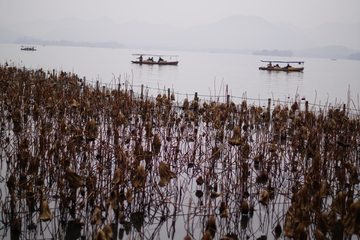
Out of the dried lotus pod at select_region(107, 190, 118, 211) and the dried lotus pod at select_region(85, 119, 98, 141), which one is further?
the dried lotus pod at select_region(85, 119, 98, 141)

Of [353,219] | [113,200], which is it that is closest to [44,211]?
[113,200]

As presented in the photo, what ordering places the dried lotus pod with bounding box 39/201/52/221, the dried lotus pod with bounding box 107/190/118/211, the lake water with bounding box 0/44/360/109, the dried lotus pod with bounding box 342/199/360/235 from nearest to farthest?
the dried lotus pod with bounding box 342/199/360/235
the dried lotus pod with bounding box 39/201/52/221
the dried lotus pod with bounding box 107/190/118/211
the lake water with bounding box 0/44/360/109

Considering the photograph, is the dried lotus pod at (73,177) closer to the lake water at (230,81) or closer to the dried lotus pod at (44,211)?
the dried lotus pod at (44,211)

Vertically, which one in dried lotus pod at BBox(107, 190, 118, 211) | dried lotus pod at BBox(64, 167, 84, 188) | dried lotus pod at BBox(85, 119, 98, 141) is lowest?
dried lotus pod at BBox(107, 190, 118, 211)

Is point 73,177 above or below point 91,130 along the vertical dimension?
below

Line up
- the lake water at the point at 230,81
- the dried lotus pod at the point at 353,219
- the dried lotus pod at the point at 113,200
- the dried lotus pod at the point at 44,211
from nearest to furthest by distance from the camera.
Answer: the dried lotus pod at the point at 353,219, the dried lotus pod at the point at 44,211, the dried lotus pod at the point at 113,200, the lake water at the point at 230,81

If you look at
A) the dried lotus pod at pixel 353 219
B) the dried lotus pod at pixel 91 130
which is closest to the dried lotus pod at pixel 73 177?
the dried lotus pod at pixel 91 130

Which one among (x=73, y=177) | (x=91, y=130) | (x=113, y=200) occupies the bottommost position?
(x=113, y=200)

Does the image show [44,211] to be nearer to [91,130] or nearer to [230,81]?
[91,130]

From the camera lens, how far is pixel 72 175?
2.65 meters

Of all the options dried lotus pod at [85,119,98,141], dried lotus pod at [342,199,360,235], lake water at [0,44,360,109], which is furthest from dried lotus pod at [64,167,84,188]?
lake water at [0,44,360,109]

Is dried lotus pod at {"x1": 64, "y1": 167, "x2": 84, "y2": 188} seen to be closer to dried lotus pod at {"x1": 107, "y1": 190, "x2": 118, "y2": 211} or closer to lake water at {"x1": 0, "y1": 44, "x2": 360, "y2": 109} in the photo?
dried lotus pod at {"x1": 107, "y1": 190, "x2": 118, "y2": 211}

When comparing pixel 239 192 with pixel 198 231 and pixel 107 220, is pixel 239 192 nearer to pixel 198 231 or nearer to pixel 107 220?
pixel 198 231

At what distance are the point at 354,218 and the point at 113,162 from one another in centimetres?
330
